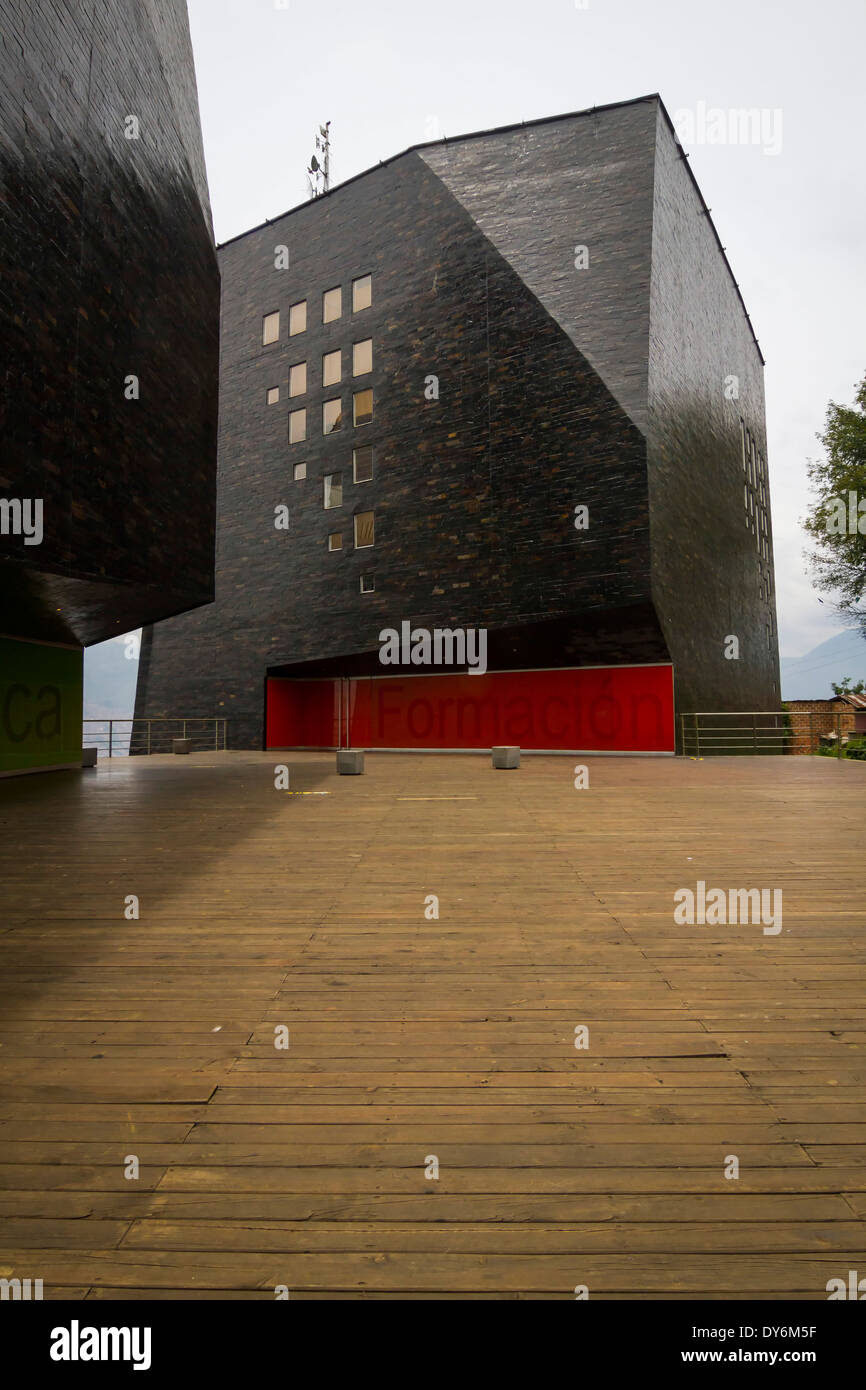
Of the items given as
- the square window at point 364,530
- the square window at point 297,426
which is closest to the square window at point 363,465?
the square window at point 364,530

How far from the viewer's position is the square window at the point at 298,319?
2664cm

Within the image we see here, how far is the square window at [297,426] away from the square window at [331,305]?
321cm

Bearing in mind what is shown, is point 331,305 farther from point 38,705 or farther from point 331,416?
point 38,705

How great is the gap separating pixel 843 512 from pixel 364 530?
16.5 metres

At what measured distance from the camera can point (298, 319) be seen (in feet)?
88.2

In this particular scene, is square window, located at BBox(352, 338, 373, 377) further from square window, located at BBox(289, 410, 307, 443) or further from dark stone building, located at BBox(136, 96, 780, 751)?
square window, located at BBox(289, 410, 307, 443)

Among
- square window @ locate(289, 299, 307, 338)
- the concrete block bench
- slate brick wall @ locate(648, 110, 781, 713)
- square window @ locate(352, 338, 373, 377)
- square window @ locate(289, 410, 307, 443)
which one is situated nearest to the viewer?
the concrete block bench

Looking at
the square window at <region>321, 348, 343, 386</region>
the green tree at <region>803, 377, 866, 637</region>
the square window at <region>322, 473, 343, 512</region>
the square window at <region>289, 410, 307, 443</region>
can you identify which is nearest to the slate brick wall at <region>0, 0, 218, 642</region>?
the square window at <region>322, 473, 343, 512</region>

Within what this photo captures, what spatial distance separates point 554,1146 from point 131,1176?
1.22m

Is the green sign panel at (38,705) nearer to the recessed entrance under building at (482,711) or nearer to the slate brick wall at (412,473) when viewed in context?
the slate brick wall at (412,473)

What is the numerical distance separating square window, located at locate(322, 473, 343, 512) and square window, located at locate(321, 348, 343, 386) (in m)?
3.31

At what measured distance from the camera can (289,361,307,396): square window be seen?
87.4 feet

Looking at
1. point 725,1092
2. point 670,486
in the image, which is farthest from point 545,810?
point 670,486
